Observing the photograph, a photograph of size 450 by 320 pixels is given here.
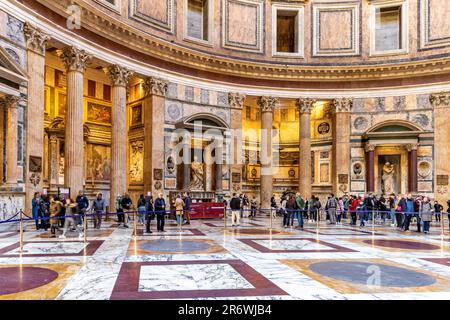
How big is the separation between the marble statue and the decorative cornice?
6032 mm

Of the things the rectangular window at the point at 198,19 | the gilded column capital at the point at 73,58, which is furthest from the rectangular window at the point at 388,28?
the gilded column capital at the point at 73,58

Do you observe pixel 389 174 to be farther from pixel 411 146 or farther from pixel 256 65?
pixel 256 65

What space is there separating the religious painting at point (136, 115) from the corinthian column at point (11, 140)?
930 centimetres

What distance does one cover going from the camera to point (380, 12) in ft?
90.4

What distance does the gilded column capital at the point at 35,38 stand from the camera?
15719mm

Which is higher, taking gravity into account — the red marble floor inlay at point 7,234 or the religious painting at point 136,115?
the religious painting at point 136,115

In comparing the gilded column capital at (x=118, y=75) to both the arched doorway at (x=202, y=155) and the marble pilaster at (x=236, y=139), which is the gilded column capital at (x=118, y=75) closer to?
the arched doorway at (x=202, y=155)

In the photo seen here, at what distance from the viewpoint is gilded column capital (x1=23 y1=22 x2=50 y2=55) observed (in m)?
15.7

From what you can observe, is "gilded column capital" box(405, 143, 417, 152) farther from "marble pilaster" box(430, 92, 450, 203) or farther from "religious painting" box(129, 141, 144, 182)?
"religious painting" box(129, 141, 144, 182)

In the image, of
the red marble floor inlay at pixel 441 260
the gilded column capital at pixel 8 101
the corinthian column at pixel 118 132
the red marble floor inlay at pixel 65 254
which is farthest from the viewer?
the corinthian column at pixel 118 132

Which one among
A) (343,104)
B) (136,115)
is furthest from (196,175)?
(343,104)

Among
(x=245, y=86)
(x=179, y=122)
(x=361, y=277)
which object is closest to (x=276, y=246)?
(x=361, y=277)

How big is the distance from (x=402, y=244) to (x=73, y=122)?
14.5 meters

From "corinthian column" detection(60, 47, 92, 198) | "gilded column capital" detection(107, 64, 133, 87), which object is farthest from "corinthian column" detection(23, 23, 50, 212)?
"gilded column capital" detection(107, 64, 133, 87)
